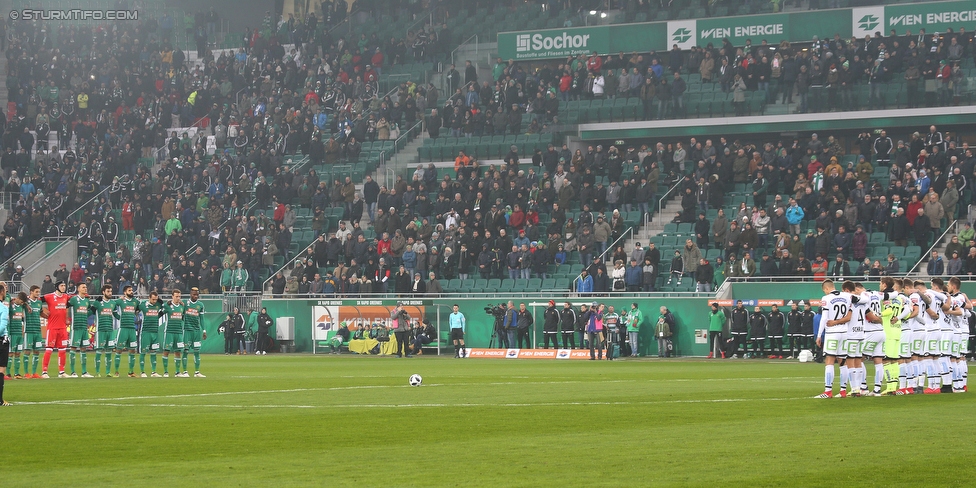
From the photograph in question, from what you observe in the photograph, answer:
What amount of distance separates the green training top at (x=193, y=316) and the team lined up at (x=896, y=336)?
47.9 ft

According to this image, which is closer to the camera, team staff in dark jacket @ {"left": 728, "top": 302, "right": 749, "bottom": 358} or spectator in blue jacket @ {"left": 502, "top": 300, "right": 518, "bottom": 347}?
team staff in dark jacket @ {"left": 728, "top": 302, "right": 749, "bottom": 358}

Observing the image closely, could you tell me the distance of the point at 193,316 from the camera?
2970cm

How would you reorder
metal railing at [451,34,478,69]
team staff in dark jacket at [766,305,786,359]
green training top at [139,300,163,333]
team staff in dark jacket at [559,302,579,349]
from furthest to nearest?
metal railing at [451,34,478,69] < team staff in dark jacket at [559,302,579,349] < team staff in dark jacket at [766,305,786,359] < green training top at [139,300,163,333]

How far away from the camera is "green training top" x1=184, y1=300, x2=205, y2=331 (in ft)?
97.2

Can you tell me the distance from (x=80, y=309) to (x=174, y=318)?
2346 mm

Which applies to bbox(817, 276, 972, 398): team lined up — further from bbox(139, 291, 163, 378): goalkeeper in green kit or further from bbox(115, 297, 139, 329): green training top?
bbox(115, 297, 139, 329): green training top

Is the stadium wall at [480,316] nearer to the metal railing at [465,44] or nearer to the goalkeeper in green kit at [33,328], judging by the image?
the metal railing at [465,44]

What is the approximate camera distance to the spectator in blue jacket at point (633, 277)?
133 feet

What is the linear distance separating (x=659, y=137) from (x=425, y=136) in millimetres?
9494

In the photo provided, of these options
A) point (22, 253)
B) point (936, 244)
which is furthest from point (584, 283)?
point (22, 253)

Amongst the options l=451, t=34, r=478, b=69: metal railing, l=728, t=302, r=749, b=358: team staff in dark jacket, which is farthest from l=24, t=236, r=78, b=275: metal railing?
l=728, t=302, r=749, b=358: team staff in dark jacket

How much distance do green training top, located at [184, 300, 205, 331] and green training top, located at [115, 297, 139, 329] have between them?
4.57 ft

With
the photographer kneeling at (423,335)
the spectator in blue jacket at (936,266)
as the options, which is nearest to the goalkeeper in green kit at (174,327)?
the photographer kneeling at (423,335)

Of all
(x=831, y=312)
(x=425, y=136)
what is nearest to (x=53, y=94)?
(x=425, y=136)
